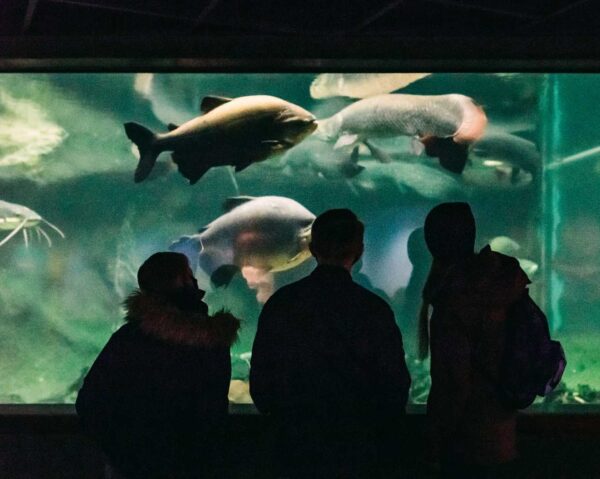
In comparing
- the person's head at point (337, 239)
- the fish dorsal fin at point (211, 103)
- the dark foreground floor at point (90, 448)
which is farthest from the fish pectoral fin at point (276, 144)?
the person's head at point (337, 239)

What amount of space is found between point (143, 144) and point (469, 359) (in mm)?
3100

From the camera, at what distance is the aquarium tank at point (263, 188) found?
18.2 ft

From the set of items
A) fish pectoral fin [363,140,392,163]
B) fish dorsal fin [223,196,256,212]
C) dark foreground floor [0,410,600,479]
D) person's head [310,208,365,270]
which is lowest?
dark foreground floor [0,410,600,479]

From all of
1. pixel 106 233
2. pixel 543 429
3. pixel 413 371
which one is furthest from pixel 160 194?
pixel 543 429

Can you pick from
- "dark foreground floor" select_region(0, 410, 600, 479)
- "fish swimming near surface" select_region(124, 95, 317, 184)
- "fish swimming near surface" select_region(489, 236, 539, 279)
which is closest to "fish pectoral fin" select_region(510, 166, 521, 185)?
"fish swimming near surface" select_region(489, 236, 539, 279)

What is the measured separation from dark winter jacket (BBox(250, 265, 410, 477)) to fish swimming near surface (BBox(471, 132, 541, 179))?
3.88 meters

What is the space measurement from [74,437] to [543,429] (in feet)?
7.90

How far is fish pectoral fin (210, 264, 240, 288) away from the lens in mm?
5772

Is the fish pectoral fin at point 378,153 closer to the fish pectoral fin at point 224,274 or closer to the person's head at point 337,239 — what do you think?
the fish pectoral fin at point 224,274

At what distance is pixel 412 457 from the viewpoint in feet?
10.3

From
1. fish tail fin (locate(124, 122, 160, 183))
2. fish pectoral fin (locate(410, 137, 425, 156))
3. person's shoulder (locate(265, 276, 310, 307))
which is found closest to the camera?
person's shoulder (locate(265, 276, 310, 307))

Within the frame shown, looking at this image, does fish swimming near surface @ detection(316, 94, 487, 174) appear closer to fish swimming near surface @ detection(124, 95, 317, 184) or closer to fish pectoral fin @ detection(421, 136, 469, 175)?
fish pectoral fin @ detection(421, 136, 469, 175)

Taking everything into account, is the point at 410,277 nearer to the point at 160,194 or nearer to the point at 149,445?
the point at 160,194
